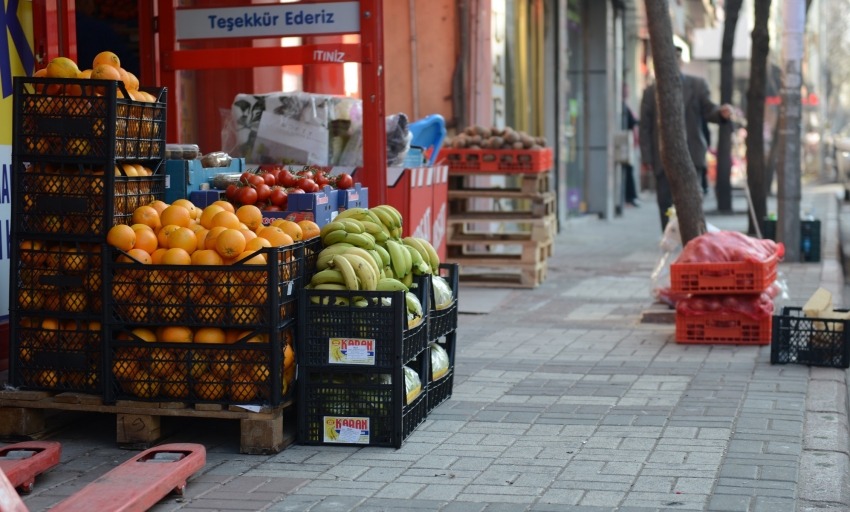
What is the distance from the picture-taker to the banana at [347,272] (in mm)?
5223

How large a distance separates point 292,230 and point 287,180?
3.87 feet

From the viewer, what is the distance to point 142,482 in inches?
168

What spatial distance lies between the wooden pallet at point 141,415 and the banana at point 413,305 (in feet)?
2.44

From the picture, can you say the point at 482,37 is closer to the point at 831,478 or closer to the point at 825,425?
the point at 825,425

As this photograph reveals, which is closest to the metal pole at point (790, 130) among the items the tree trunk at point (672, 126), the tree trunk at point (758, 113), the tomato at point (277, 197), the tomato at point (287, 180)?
the tree trunk at point (758, 113)

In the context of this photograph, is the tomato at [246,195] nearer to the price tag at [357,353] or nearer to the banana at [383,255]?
the banana at [383,255]

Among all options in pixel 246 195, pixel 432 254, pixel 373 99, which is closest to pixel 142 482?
pixel 246 195

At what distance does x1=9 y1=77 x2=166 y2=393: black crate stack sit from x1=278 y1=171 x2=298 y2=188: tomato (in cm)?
136

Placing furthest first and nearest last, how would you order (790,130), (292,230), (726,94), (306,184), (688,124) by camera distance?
(726,94) < (688,124) < (790,130) < (306,184) < (292,230)

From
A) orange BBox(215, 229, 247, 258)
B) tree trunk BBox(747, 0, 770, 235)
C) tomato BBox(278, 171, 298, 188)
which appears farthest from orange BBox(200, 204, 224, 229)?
tree trunk BBox(747, 0, 770, 235)

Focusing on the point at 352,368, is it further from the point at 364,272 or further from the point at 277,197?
the point at 277,197

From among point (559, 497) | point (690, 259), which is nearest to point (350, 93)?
point (690, 259)

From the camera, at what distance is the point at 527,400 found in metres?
6.30

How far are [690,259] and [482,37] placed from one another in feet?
19.0
